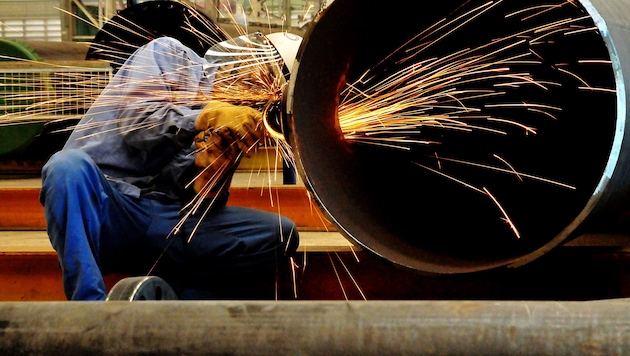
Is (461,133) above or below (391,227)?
above

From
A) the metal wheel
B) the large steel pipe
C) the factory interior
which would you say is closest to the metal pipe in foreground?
the factory interior

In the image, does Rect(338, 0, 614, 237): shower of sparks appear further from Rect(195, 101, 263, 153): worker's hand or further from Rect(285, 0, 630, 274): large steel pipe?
Rect(195, 101, 263, 153): worker's hand

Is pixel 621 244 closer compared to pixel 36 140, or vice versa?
pixel 621 244

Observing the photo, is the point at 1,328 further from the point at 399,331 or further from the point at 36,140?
the point at 36,140

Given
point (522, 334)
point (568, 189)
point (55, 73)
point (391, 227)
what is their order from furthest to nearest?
point (55, 73), point (568, 189), point (391, 227), point (522, 334)

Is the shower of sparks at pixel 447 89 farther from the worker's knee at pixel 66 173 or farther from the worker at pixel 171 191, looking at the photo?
the worker's knee at pixel 66 173

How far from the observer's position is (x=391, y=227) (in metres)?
1.63

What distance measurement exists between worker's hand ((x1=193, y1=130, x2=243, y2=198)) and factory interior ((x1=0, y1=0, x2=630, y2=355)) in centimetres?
16

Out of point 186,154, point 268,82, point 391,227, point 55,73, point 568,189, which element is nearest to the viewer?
point 391,227

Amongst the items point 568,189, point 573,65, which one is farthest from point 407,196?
point 573,65

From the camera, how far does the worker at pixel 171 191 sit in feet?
6.68

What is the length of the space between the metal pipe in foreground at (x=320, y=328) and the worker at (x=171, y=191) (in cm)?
98

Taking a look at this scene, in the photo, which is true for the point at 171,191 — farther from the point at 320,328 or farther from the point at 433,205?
the point at 320,328

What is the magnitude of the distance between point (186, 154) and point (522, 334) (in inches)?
55.3
